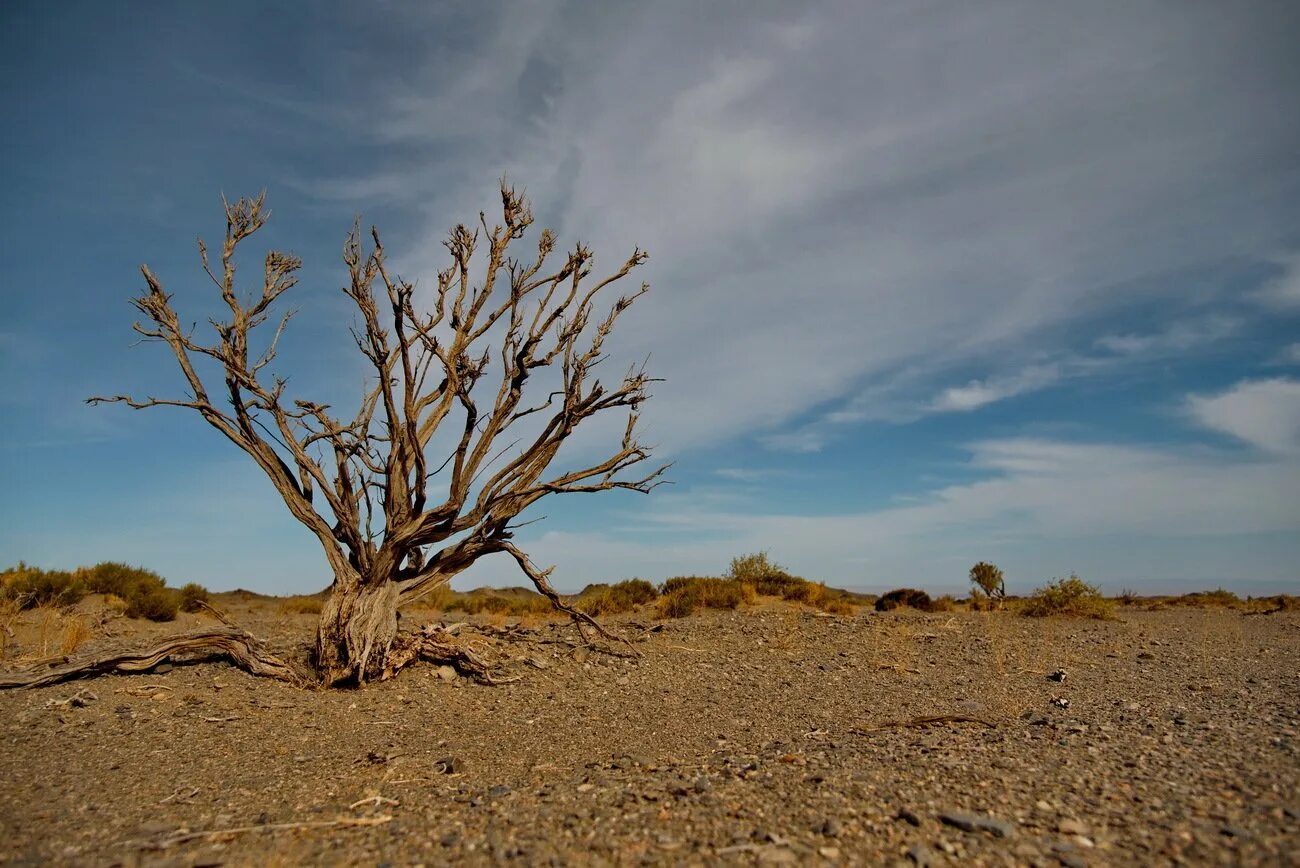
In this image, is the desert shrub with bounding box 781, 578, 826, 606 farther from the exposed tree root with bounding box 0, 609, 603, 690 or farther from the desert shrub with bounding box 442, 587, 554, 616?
the exposed tree root with bounding box 0, 609, 603, 690

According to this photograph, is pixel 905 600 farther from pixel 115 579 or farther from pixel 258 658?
pixel 115 579

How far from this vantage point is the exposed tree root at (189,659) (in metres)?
8.37

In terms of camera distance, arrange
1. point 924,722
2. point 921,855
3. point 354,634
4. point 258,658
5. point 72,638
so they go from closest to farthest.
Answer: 1. point 921,855
2. point 924,722
3. point 354,634
4. point 258,658
5. point 72,638

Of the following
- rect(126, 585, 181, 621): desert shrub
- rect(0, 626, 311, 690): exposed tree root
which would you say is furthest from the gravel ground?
rect(126, 585, 181, 621): desert shrub

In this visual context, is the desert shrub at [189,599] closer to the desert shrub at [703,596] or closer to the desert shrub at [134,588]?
the desert shrub at [134,588]

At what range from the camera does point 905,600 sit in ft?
68.7

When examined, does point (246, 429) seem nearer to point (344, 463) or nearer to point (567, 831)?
point (344, 463)

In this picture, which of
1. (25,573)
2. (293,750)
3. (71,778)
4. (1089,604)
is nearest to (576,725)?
(293,750)

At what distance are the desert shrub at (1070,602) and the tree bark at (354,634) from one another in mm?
15177

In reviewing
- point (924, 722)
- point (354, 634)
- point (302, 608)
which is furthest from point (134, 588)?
point (924, 722)

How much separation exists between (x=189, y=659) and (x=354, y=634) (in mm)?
2518

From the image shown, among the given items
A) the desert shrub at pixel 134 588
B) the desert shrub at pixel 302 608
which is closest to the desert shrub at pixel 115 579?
the desert shrub at pixel 134 588

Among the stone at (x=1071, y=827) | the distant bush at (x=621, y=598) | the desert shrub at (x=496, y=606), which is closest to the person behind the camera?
the stone at (x=1071, y=827)

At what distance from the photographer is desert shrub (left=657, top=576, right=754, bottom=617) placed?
17672 mm
